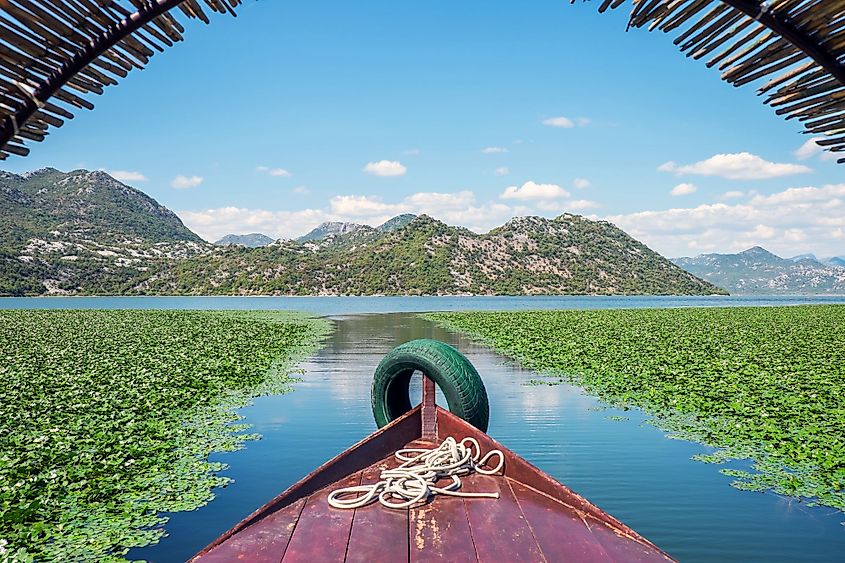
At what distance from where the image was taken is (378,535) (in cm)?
381

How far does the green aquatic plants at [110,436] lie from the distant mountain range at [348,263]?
109506 mm

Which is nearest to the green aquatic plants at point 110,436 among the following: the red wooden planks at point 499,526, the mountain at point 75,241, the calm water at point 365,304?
the red wooden planks at point 499,526

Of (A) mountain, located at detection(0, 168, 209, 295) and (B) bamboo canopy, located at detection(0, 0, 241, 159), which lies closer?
(B) bamboo canopy, located at detection(0, 0, 241, 159)

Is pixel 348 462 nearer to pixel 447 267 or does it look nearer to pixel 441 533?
pixel 441 533

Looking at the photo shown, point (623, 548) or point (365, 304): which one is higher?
point (365, 304)

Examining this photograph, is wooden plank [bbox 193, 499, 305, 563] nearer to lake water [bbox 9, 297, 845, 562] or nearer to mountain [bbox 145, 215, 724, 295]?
lake water [bbox 9, 297, 845, 562]

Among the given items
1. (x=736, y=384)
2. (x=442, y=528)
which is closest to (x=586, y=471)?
(x=442, y=528)

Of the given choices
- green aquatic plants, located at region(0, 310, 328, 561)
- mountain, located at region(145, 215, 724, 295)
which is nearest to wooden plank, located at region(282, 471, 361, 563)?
green aquatic plants, located at region(0, 310, 328, 561)

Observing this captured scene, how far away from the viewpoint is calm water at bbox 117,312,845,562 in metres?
6.11

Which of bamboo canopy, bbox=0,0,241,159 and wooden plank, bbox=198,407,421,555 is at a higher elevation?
bamboo canopy, bbox=0,0,241,159

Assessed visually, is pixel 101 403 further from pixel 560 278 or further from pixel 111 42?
pixel 560 278

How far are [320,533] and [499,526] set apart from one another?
3.73 ft

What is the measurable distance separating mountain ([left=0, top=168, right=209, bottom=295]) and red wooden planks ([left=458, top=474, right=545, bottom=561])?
445 ft

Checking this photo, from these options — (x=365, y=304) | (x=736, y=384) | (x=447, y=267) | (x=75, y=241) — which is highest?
(x=75, y=241)
